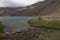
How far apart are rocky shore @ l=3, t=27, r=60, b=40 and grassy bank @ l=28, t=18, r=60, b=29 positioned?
209 cm

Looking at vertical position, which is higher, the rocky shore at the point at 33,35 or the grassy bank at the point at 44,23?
the grassy bank at the point at 44,23

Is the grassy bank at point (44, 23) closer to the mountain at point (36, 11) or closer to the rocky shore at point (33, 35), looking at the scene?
the mountain at point (36, 11)

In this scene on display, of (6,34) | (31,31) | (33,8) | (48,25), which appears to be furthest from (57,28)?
(33,8)

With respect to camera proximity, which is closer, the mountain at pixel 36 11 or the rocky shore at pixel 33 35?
the rocky shore at pixel 33 35

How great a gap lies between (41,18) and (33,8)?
34.5 ft

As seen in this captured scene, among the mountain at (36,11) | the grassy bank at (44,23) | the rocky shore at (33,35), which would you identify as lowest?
the rocky shore at (33,35)

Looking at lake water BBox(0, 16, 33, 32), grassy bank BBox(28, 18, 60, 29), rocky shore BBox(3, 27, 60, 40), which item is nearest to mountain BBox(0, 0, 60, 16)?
grassy bank BBox(28, 18, 60, 29)

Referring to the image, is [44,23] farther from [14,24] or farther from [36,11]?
[36,11]

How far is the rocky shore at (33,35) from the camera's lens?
15.9 meters

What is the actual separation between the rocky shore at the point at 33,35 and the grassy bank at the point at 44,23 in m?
2.09

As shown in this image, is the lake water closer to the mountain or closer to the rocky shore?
the rocky shore

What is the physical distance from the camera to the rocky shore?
15.9 meters

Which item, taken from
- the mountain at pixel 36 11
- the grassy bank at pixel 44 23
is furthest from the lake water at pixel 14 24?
the mountain at pixel 36 11

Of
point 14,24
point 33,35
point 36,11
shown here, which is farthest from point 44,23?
point 36,11
